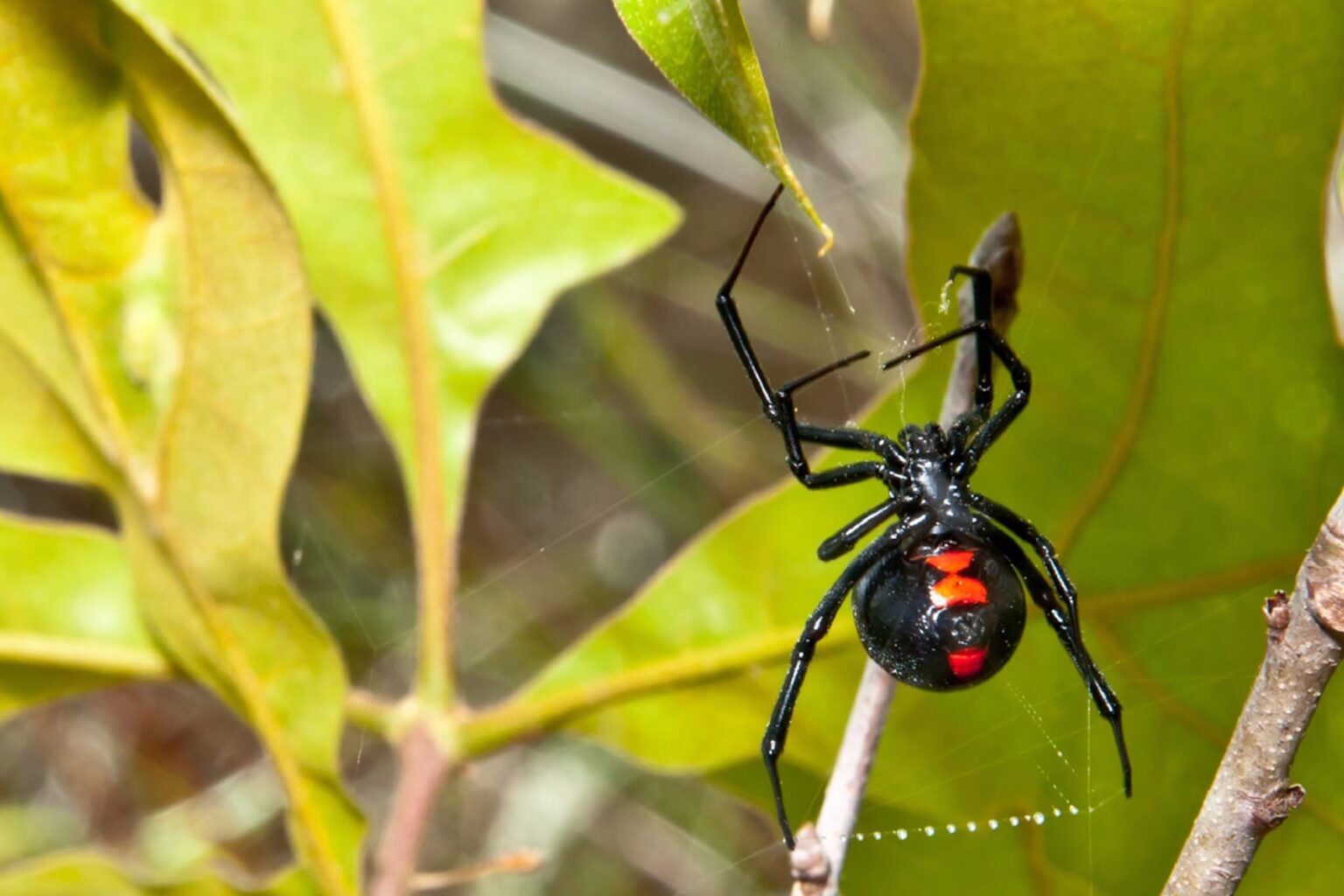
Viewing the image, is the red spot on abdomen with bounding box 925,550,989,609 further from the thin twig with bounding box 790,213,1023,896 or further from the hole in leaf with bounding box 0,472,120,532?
the hole in leaf with bounding box 0,472,120,532

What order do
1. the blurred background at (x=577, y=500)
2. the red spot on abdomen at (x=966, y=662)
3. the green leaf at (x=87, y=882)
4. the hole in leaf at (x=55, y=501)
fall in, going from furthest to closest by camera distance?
the hole in leaf at (x=55, y=501) → the blurred background at (x=577, y=500) → the green leaf at (x=87, y=882) → the red spot on abdomen at (x=966, y=662)

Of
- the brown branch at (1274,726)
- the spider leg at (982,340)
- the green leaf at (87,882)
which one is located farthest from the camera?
the green leaf at (87,882)

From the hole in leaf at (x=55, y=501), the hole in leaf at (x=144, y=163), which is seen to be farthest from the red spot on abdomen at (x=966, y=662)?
the hole in leaf at (x=144, y=163)

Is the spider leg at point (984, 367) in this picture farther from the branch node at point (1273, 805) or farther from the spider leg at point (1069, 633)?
the branch node at point (1273, 805)

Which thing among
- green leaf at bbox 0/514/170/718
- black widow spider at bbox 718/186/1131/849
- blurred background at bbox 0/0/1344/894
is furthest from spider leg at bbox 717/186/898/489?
blurred background at bbox 0/0/1344/894

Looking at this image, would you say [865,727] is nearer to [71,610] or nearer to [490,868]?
[490,868]

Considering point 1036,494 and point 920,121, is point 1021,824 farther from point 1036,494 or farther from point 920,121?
point 920,121
